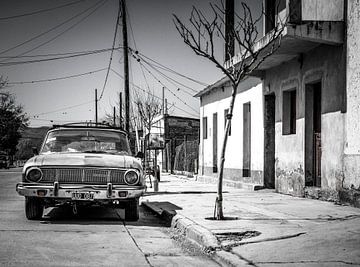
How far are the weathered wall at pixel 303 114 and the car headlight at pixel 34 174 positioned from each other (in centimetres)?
680

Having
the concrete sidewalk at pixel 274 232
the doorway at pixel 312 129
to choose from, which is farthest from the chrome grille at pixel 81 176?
the doorway at pixel 312 129

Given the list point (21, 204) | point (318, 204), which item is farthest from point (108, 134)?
point (318, 204)

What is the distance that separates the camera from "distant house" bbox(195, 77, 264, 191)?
62.4 feet

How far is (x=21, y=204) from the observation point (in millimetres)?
13977

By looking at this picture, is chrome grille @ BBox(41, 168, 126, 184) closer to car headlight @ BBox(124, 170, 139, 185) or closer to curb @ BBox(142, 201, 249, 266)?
car headlight @ BBox(124, 170, 139, 185)

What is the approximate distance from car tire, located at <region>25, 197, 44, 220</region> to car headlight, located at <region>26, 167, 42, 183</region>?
418 millimetres

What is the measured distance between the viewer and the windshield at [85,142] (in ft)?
37.3

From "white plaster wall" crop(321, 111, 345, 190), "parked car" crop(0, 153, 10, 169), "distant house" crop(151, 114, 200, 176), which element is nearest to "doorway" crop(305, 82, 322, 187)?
"white plaster wall" crop(321, 111, 345, 190)

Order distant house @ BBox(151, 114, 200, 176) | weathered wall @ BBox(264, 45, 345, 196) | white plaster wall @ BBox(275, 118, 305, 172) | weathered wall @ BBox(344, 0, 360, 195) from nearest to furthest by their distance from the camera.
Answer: weathered wall @ BBox(344, 0, 360, 195), weathered wall @ BBox(264, 45, 345, 196), white plaster wall @ BBox(275, 118, 305, 172), distant house @ BBox(151, 114, 200, 176)

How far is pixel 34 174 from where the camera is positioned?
9.84 m

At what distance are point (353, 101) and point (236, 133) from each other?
9.93m

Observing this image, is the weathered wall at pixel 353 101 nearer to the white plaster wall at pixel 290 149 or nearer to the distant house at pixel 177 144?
the white plaster wall at pixel 290 149

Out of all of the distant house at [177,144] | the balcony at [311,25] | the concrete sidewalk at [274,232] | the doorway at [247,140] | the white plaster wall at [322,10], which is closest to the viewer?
the concrete sidewalk at [274,232]

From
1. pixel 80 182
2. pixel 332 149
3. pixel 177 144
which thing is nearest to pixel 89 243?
pixel 80 182
